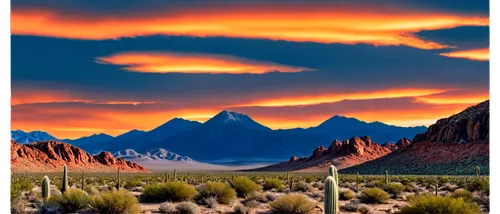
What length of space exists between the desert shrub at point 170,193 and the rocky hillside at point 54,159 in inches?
4947

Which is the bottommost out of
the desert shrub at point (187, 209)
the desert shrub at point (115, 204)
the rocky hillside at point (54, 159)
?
the rocky hillside at point (54, 159)

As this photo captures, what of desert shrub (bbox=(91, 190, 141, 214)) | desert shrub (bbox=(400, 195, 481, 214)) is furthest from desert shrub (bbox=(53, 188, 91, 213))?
desert shrub (bbox=(400, 195, 481, 214))

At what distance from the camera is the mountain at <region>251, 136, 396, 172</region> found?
578ft

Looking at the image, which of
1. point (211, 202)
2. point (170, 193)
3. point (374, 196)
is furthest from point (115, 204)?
point (374, 196)

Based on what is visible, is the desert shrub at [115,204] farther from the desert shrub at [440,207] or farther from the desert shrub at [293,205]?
the desert shrub at [440,207]

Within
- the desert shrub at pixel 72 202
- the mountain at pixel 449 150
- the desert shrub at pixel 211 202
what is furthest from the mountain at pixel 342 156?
the desert shrub at pixel 72 202

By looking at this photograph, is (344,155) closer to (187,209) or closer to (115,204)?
Answer: (187,209)

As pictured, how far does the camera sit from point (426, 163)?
136 m

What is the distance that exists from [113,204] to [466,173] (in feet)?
333

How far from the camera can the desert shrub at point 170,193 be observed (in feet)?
98.7

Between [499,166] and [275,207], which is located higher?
[499,166]

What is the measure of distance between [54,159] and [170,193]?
14751 centimetres
